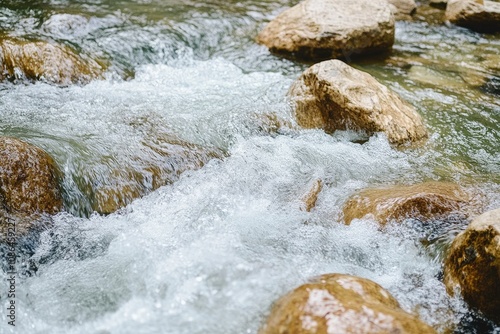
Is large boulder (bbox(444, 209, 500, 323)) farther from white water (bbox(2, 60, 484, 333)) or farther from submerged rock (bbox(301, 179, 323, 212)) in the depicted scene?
submerged rock (bbox(301, 179, 323, 212))

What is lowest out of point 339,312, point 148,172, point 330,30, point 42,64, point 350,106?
point 148,172

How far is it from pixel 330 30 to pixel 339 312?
5.82 m

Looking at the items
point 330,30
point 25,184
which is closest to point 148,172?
point 25,184

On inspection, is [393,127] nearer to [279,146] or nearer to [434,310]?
[279,146]

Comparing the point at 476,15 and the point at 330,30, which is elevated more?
the point at 476,15

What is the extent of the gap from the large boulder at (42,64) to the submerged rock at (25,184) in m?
2.43

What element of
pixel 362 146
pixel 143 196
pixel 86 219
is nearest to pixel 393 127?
pixel 362 146

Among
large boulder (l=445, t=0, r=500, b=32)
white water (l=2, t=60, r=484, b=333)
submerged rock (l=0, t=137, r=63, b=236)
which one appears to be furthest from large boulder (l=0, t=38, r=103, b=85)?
large boulder (l=445, t=0, r=500, b=32)

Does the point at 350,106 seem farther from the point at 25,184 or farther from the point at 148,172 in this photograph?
the point at 25,184

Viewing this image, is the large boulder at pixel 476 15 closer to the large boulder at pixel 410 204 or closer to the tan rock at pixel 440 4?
the tan rock at pixel 440 4

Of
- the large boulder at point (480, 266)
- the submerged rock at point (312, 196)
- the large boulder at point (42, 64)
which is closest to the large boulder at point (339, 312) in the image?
the large boulder at point (480, 266)

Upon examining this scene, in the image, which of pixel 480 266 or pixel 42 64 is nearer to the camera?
pixel 480 266

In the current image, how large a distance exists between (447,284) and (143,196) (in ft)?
8.96

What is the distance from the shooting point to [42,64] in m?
5.83
